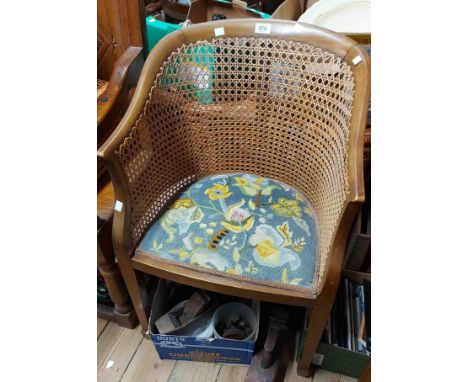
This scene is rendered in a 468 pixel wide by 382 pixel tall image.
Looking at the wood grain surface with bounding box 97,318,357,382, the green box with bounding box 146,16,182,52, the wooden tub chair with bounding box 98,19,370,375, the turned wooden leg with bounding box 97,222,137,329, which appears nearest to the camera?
the wooden tub chair with bounding box 98,19,370,375

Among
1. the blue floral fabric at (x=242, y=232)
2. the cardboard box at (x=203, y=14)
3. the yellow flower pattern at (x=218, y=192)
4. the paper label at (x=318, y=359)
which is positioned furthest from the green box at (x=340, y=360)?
the cardboard box at (x=203, y=14)

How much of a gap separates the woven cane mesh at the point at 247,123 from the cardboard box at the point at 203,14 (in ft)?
1.75

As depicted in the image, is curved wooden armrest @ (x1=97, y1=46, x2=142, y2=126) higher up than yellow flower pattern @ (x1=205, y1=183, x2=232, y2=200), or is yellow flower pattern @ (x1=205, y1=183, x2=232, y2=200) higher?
curved wooden armrest @ (x1=97, y1=46, x2=142, y2=126)

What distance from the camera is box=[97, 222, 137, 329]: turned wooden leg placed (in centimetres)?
103

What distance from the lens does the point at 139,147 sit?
942 millimetres

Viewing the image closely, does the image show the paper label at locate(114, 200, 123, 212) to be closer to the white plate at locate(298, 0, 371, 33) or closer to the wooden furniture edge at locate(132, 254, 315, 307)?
the wooden furniture edge at locate(132, 254, 315, 307)

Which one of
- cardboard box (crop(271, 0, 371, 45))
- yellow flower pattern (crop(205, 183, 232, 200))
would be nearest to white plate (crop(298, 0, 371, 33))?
cardboard box (crop(271, 0, 371, 45))

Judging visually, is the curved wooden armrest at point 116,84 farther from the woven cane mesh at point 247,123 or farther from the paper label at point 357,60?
the paper label at point 357,60

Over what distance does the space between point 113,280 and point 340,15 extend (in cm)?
118

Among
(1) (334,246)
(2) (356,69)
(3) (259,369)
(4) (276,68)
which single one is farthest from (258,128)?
(3) (259,369)

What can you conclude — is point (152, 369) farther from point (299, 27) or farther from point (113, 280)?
point (299, 27)

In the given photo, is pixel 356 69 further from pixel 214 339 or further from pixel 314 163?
pixel 214 339

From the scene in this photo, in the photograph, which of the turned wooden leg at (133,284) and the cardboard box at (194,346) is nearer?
the turned wooden leg at (133,284)

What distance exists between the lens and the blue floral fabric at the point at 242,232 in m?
0.92
